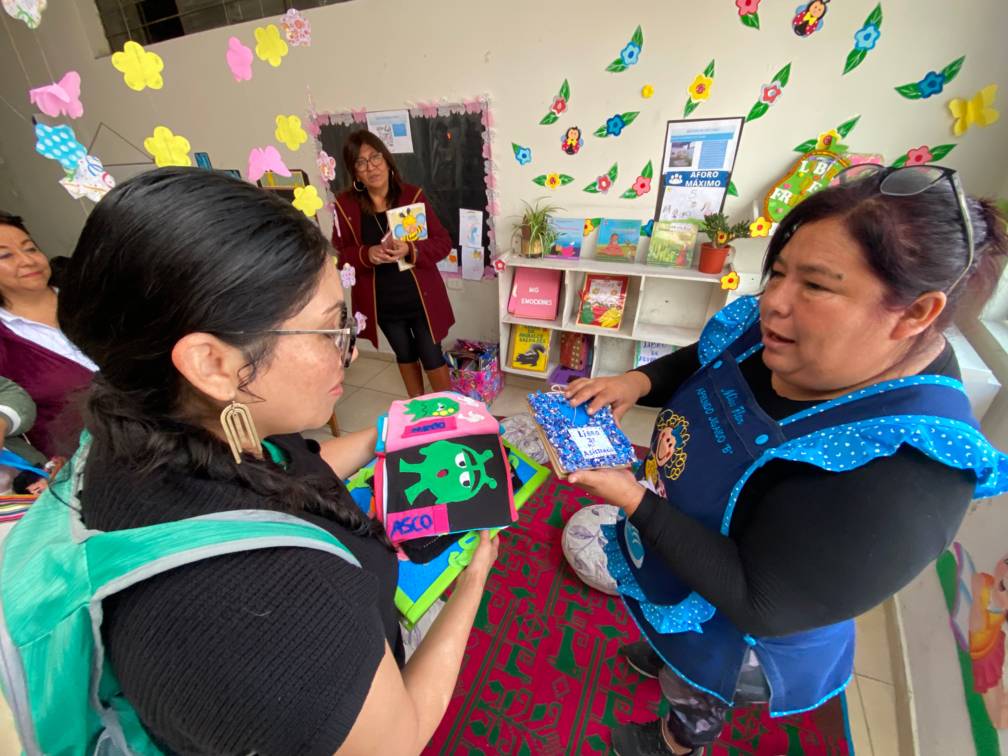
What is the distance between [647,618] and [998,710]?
78cm

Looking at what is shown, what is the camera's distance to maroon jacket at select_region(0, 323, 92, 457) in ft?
4.18

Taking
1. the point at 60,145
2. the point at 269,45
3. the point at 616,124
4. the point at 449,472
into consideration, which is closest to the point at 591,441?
the point at 449,472

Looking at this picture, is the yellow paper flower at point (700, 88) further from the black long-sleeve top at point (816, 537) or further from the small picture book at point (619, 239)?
the black long-sleeve top at point (816, 537)

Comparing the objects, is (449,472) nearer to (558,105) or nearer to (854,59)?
(558,105)

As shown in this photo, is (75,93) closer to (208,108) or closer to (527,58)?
(527,58)

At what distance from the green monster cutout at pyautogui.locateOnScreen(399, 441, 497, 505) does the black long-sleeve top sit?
37cm

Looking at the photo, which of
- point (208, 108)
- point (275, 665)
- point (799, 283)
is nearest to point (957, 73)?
point (799, 283)

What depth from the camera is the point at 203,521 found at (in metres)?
0.47

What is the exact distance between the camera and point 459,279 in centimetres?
299

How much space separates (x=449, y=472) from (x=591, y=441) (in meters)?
0.34

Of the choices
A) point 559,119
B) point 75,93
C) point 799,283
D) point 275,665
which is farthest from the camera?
point 559,119

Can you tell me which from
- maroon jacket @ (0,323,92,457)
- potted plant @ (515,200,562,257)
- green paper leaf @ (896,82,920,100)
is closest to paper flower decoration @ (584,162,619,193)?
potted plant @ (515,200,562,257)

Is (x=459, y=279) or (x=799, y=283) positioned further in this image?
(x=459, y=279)

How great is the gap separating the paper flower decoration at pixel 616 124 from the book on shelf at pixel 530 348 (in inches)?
45.1
